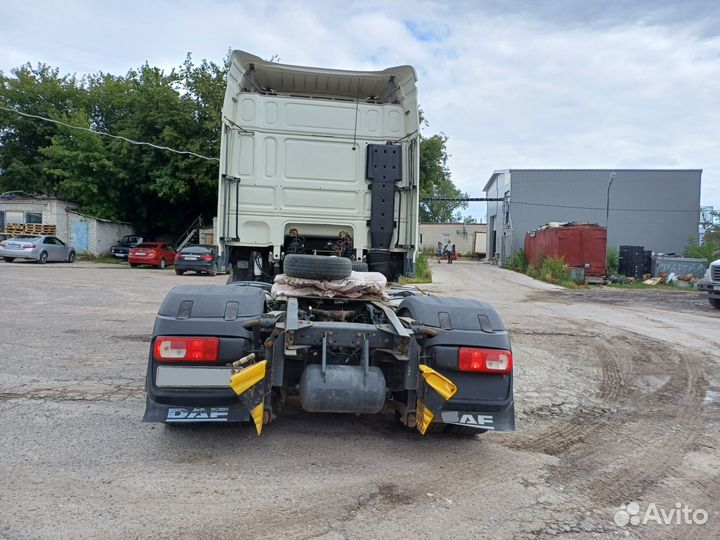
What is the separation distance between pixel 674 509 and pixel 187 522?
9.28 feet

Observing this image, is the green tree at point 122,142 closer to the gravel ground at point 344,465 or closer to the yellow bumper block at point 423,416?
the gravel ground at point 344,465

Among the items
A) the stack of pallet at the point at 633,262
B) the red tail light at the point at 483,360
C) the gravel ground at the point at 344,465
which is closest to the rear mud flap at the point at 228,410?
the gravel ground at the point at 344,465

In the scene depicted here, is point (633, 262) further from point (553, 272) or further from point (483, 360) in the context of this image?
point (483, 360)

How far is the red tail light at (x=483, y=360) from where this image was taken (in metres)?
3.65

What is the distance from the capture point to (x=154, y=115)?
89.0ft

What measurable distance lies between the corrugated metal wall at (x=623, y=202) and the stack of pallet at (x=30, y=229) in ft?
94.0

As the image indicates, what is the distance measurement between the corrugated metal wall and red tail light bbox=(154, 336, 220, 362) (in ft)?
115

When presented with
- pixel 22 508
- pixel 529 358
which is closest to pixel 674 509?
pixel 22 508

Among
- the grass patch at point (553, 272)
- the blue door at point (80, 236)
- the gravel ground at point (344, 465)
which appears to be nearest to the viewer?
the gravel ground at point (344, 465)

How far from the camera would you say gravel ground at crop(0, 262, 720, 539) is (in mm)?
2918

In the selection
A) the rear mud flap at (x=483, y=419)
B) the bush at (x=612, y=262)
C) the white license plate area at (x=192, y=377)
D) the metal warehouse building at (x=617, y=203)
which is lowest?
the rear mud flap at (x=483, y=419)

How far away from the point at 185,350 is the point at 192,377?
0.18 m

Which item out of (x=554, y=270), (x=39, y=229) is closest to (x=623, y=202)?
(x=554, y=270)

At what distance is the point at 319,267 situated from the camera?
4.25 m
